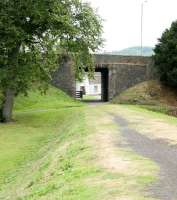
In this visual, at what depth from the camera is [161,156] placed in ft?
50.8

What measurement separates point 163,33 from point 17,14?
2945cm

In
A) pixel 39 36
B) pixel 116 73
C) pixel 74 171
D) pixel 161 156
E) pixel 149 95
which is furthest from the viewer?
pixel 116 73

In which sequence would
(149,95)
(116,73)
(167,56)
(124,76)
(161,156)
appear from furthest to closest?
1. (124,76)
2. (116,73)
3. (149,95)
4. (167,56)
5. (161,156)

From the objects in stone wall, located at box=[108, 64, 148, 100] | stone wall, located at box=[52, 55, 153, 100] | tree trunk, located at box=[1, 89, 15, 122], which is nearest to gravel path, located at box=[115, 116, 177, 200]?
tree trunk, located at box=[1, 89, 15, 122]

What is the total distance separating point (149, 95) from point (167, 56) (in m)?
4.70

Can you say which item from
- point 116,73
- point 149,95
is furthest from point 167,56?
point 116,73

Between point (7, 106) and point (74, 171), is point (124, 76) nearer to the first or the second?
point (7, 106)

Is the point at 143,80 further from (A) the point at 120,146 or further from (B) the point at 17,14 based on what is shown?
(A) the point at 120,146

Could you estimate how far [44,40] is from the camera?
130ft

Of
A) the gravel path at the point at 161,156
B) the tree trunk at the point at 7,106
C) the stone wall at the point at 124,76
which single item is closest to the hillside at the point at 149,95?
the stone wall at the point at 124,76

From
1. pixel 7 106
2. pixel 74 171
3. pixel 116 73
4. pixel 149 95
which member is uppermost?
pixel 116 73

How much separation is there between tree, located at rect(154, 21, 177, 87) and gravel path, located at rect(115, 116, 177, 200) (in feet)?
118

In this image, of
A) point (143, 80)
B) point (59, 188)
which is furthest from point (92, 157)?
point (143, 80)

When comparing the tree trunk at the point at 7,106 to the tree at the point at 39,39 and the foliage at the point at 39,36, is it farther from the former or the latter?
the foliage at the point at 39,36
